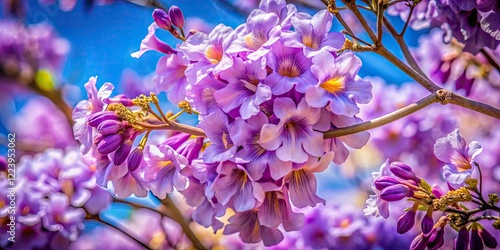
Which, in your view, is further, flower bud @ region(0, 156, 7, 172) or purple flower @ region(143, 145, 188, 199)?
flower bud @ region(0, 156, 7, 172)

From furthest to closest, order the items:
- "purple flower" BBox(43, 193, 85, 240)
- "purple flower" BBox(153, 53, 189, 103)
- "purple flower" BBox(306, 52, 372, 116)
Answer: "purple flower" BBox(43, 193, 85, 240) < "purple flower" BBox(153, 53, 189, 103) < "purple flower" BBox(306, 52, 372, 116)

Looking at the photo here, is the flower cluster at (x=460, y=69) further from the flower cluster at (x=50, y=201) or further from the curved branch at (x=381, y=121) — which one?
the flower cluster at (x=50, y=201)

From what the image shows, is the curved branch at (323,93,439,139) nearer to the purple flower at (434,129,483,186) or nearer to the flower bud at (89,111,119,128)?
the purple flower at (434,129,483,186)

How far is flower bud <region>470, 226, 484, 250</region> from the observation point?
1.53 ft

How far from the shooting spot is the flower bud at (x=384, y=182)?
1.53ft

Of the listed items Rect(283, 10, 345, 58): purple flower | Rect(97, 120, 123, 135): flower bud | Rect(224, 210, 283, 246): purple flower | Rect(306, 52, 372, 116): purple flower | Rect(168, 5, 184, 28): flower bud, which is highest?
Rect(283, 10, 345, 58): purple flower

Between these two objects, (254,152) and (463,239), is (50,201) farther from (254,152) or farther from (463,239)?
(463,239)

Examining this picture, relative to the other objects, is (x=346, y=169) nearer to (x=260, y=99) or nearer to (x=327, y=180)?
(x=327, y=180)

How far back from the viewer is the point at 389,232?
746 mm

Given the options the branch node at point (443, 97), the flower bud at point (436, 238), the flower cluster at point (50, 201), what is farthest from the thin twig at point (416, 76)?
the flower cluster at point (50, 201)

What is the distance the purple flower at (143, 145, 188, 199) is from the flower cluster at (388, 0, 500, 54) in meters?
0.23

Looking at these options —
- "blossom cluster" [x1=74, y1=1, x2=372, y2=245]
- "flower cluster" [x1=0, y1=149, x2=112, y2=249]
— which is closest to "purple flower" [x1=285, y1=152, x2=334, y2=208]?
"blossom cluster" [x1=74, y1=1, x2=372, y2=245]

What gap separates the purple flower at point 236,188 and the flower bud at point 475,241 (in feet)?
0.56

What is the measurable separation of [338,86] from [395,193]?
0.09 m
